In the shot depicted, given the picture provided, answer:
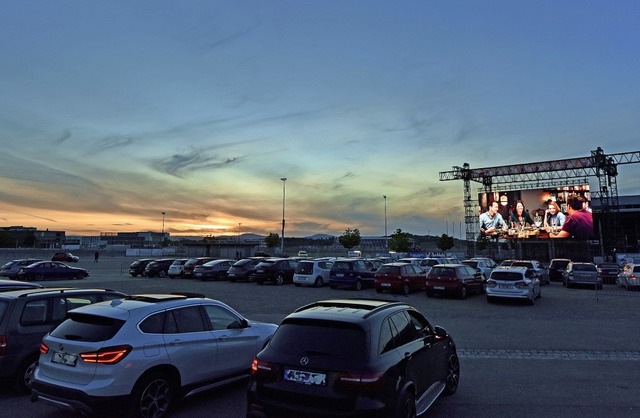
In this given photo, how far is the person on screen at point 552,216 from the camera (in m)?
48.1

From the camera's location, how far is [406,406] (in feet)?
15.3

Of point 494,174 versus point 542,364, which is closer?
point 542,364

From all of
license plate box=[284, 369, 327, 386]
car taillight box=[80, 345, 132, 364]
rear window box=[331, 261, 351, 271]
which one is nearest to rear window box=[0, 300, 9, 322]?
car taillight box=[80, 345, 132, 364]

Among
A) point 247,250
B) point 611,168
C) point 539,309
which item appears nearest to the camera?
point 539,309

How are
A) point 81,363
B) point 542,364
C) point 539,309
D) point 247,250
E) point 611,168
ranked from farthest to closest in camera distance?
point 247,250 → point 611,168 → point 539,309 → point 542,364 → point 81,363

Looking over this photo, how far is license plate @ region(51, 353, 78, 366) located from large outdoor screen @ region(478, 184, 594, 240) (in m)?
51.1

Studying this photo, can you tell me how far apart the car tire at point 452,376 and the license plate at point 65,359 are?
485 cm

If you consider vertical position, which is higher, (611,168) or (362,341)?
(611,168)

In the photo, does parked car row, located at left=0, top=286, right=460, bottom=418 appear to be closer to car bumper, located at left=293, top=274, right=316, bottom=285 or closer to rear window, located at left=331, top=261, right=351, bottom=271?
rear window, located at left=331, top=261, right=351, bottom=271

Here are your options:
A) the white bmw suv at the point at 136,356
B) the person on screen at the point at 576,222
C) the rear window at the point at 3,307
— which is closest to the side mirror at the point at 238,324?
the white bmw suv at the point at 136,356

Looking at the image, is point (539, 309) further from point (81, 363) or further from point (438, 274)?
point (81, 363)

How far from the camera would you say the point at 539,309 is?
1617cm

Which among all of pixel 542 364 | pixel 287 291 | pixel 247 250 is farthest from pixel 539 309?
pixel 247 250

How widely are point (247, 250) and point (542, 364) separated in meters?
60.8
